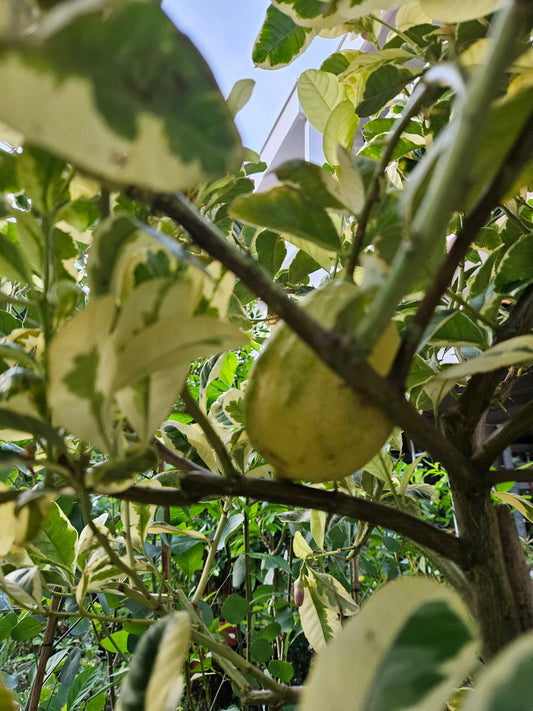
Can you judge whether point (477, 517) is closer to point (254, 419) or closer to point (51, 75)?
point (254, 419)

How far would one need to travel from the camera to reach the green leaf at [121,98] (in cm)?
12

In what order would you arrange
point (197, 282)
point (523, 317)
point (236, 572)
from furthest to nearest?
point (236, 572) < point (523, 317) < point (197, 282)

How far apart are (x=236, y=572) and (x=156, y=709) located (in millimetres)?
727

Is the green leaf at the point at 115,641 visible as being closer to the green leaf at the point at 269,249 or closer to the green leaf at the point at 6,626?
the green leaf at the point at 6,626

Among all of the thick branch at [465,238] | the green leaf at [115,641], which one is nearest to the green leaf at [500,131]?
the thick branch at [465,238]

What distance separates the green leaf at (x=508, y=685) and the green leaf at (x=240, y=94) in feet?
1.30

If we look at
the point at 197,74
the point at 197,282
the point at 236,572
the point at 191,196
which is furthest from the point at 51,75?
the point at 236,572

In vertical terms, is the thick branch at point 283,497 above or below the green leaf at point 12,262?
below

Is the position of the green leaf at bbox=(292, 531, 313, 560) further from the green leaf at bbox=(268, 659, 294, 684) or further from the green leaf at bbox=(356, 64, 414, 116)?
the green leaf at bbox=(356, 64, 414, 116)

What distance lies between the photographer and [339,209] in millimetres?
273

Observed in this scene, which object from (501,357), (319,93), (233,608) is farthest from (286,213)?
(233,608)

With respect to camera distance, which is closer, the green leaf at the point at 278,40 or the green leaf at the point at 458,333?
the green leaf at the point at 458,333

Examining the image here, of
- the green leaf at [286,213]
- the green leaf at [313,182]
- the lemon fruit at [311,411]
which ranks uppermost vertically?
the green leaf at [313,182]

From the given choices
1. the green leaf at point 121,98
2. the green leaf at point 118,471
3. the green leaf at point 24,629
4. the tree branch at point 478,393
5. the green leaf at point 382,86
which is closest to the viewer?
the green leaf at point 121,98
